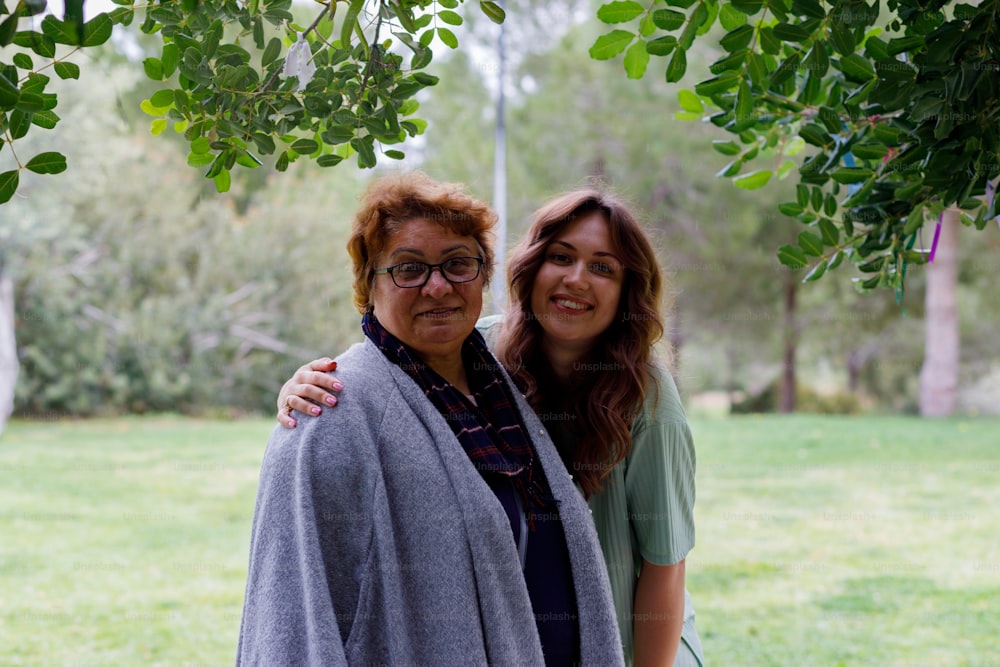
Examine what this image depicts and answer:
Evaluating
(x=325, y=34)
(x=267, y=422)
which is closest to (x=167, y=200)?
(x=267, y=422)

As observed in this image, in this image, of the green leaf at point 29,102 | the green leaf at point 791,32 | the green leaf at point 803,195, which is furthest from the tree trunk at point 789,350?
the green leaf at point 29,102

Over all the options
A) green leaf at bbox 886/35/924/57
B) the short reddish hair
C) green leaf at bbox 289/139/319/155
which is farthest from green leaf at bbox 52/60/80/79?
green leaf at bbox 886/35/924/57

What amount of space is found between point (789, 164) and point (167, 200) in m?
12.8

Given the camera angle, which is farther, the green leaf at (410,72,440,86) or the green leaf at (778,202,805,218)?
the green leaf at (778,202,805,218)

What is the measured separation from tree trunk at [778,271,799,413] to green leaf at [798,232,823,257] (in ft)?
45.2

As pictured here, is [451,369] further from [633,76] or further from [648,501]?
[633,76]

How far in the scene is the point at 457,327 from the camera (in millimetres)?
1822

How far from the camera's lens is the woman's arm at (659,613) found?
1994 mm

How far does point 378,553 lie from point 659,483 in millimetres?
655

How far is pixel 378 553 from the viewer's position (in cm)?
159

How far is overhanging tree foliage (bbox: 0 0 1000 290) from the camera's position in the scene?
5.16 ft

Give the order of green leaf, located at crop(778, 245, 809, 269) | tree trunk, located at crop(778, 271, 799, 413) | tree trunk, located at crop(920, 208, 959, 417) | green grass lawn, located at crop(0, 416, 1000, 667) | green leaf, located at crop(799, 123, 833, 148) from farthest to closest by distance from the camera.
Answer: tree trunk, located at crop(778, 271, 799, 413), tree trunk, located at crop(920, 208, 959, 417), green grass lawn, located at crop(0, 416, 1000, 667), green leaf, located at crop(778, 245, 809, 269), green leaf, located at crop(799, 123, 833, 148)

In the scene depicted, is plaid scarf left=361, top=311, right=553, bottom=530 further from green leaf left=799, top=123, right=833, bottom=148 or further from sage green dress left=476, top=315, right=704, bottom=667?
green leaf left=799, top=123, right=833, bottom=148

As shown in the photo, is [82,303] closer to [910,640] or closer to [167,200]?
[167,200]
